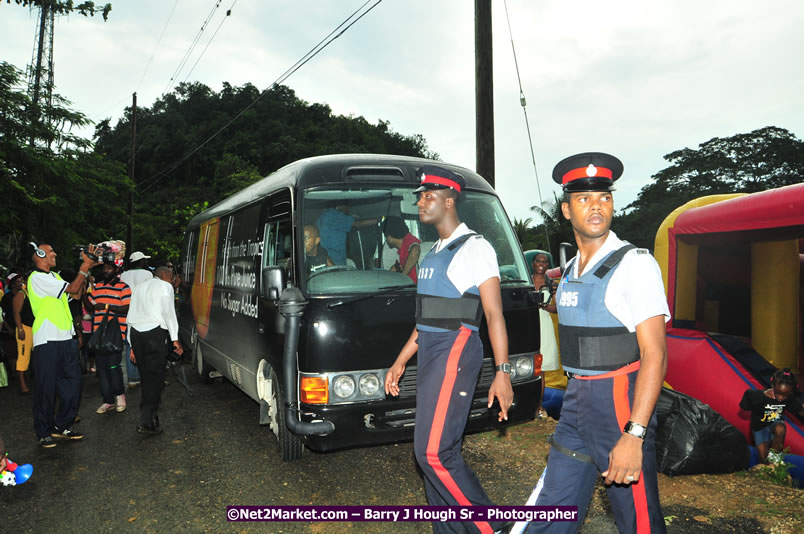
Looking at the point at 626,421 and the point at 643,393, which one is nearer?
the point at 643,393

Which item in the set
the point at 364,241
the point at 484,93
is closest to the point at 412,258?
the point at 364,241

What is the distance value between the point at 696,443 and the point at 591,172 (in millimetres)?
3037

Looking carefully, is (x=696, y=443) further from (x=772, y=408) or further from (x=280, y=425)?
(x=280, y=425)

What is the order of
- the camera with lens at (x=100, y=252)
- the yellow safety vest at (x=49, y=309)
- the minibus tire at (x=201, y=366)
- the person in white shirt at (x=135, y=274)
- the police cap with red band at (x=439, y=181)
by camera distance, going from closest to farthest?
the police cap with red band at (x=439, y=181) < the yellow safety vest at (x=49, y=309) < the camera with lens at (x=100, y=252) < the person in white shirt at (x=135, y=274) < the minibus tire at (x=201, y=366)

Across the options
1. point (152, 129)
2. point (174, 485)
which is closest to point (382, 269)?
point (174, 485)

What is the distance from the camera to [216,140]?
53.3m

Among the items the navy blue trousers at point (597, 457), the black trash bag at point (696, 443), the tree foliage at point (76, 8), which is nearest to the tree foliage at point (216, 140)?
the tree foliage at point (76, 8)

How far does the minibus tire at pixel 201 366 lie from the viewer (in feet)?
29.5

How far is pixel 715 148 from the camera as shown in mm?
55938

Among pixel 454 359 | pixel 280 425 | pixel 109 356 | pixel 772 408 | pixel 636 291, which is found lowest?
pixel 280 425

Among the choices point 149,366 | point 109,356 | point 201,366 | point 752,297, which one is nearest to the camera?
point 149,366

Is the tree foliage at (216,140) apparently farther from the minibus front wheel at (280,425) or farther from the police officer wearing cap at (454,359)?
the police officer wearing cap at (454,359)

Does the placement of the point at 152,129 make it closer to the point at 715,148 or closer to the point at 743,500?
the point at 715,148

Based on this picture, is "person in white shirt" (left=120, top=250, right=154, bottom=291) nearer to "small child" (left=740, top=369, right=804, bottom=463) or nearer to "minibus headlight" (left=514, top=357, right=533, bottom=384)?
"minibus headlight" (left=514, top=357, right=533, bottom=384)
